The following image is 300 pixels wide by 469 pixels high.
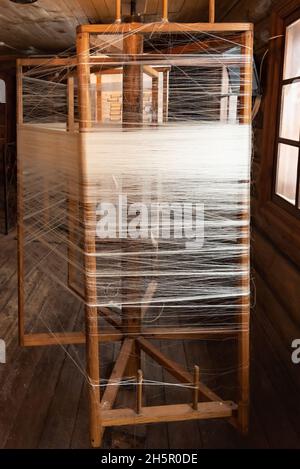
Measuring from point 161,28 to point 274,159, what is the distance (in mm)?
1212

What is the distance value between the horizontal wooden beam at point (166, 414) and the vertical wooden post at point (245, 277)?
0.06 m

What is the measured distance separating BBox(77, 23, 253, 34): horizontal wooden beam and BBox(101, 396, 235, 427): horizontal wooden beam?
1.16 metres

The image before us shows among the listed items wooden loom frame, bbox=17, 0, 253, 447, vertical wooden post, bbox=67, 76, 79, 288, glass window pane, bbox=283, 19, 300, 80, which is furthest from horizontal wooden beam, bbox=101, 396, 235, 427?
glass window pane, bbox=283, 19, 300, 80

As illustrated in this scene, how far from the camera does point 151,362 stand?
224cm

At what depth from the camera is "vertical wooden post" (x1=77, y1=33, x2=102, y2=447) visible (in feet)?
4.43

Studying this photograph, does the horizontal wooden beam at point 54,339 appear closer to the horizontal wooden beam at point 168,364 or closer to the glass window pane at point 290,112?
the horizontal wooden beam at point 168,364

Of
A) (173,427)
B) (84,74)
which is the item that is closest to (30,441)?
(173,427)

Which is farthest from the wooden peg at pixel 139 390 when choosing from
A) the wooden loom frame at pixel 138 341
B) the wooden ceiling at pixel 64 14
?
the wooden ceiling at pixel 64 14

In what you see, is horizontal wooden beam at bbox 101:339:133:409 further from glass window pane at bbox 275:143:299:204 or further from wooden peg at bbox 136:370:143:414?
glass window pane at bbox 275:143:299:204

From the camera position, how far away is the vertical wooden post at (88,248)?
1.35 metres

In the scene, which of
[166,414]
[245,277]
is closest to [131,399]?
[166,414]

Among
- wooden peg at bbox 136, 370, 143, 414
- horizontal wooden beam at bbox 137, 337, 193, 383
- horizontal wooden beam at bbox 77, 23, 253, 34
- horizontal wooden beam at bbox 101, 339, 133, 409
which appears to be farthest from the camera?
horizontal wooden beam at bbox 137, 337, 193, 383

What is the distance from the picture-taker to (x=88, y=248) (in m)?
1.44

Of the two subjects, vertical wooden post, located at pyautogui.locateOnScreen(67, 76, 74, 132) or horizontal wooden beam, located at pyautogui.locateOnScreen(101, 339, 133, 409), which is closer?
horizontal wooden beam, located at pyautogui.locateOnScreen(101, 339, 133, 409)
